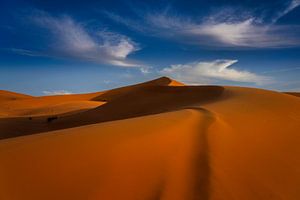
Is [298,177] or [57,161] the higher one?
[57,161]

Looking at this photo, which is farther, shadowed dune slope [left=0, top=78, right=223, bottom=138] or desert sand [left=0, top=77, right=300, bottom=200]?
shadowed dune slope [left=0, top=78, right=223, bottom=138]

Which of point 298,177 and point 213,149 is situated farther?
point 213,149

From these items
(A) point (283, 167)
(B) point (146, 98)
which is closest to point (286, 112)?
(A) point (283, 167)

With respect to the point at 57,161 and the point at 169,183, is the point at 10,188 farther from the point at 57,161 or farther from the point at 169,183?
the point at 169,183

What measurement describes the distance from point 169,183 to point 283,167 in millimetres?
1684

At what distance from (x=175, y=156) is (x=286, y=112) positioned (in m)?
5.11

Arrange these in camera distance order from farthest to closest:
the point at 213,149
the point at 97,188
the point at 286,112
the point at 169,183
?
the point at 286,112
the point at 213,149
the point at 169,183
the point at 97,188

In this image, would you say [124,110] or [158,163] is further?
[124,110]

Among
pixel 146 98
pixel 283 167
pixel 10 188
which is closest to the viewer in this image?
pixel 10 188

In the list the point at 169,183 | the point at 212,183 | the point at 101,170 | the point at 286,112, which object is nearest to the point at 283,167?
the point at 212,183

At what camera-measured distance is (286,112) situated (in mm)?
7059

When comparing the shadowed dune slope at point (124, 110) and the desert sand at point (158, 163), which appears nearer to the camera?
the desert sand at point (158, 163)

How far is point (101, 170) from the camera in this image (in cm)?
286

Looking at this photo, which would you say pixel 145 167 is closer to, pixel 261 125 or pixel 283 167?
pixel 283 167
